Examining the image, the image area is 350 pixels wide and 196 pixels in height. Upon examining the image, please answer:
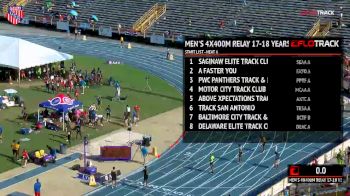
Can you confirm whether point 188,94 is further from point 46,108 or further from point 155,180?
point 46,108

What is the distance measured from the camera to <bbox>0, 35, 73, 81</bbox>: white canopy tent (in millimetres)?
51719

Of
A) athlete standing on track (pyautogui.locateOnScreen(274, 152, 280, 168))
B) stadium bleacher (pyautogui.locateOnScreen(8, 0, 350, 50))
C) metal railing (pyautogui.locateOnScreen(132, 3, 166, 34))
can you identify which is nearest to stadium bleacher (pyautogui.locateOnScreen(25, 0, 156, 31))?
stadium bleacher (pyautogui.locateOnScreen(8, 0, 350, 50))

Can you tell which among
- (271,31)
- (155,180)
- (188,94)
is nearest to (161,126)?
(155,180)

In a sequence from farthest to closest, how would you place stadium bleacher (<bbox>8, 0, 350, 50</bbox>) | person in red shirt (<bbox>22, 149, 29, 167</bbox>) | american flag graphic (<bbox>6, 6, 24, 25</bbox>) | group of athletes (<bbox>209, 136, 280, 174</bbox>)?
american flag graphic (<bbox>6, 6, 24, 25</bbox>) < stadium bleacher (<bbox>8, 0, 350, 50</bbox>) < group of athletes (<bbox>209, 136, 280, 174</bbox>) < person in red shirt (<bbox>22, 149, 29, 167</bbox>)

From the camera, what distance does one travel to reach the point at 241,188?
34562 mm

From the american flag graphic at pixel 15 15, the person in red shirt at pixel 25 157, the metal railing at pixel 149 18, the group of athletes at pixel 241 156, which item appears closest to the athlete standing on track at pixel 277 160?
the group of athletes at pixel 241 156

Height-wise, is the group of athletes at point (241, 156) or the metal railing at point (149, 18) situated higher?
the metal railing at point (149, 18)

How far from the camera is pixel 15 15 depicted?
76.3 meters

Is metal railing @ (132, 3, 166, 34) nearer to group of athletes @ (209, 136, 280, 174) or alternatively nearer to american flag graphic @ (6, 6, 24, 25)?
american flag graphic @ (6, 6, 24, 25)

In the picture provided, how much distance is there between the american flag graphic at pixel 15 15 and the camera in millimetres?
76438

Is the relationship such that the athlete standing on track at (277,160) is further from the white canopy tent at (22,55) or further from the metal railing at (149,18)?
the metal railing at (149,18)

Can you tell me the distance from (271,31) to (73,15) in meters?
21.8
